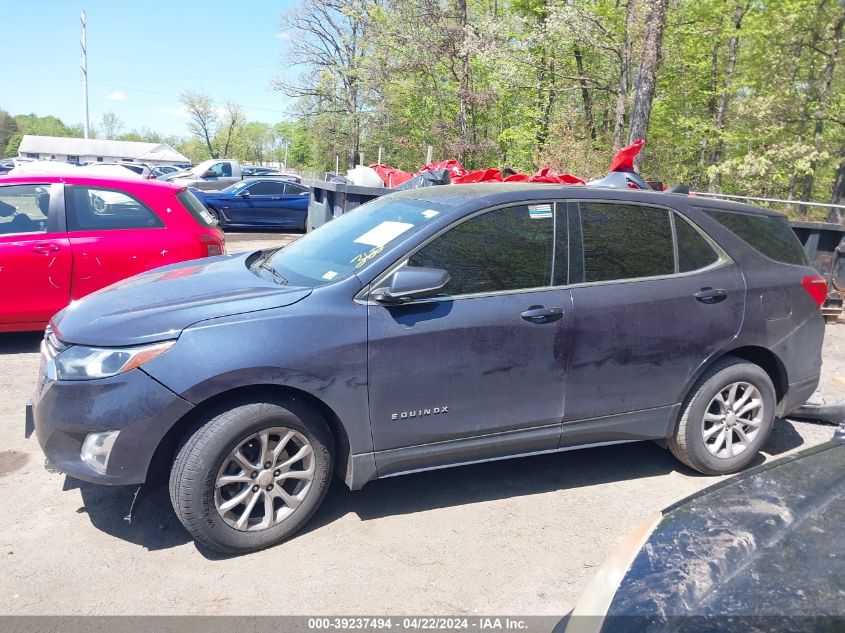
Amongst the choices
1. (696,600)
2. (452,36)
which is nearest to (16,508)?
(696,600)

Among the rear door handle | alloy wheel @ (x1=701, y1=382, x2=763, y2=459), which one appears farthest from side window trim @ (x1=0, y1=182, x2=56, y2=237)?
alloy wheel @ (x1=701, y1=382, x2=763, y2=459)

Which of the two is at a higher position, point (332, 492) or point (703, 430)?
point (703, 430)

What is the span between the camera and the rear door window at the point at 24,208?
20.2 feet

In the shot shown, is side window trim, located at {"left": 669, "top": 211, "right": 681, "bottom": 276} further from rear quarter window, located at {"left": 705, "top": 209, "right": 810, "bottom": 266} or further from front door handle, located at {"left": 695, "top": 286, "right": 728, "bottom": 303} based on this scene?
rear quarter window, located at {"left": 705, "top": 209, "right": 810, "bottom": 266}

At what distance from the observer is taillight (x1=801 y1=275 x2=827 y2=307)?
4.43 m

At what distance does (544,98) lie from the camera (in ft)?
73.9

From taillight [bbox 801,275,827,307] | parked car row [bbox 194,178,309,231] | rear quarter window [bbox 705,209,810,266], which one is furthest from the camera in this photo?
parked car row [bbox 194,178,309,231]

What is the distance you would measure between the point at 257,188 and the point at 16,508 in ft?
47.4

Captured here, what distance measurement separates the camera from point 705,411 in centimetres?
412

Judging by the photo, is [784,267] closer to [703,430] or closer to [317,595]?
[703,430]

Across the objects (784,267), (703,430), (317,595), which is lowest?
(317,595)

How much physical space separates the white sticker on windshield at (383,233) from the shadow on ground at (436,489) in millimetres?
1458

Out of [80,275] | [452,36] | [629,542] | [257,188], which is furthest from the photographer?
[452,36]

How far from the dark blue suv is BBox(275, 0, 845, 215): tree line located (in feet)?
40.8
